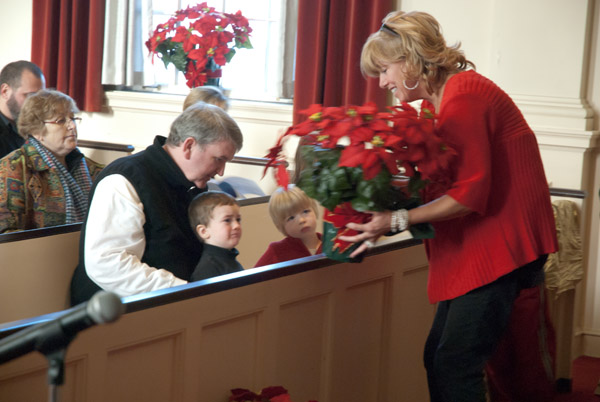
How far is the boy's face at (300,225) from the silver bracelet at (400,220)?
1105mm

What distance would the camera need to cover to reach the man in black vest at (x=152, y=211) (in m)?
2.65

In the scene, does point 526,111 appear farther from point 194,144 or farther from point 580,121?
point 194,144

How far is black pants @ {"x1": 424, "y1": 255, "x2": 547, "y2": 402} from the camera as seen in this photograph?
2289mm

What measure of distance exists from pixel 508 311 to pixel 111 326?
115cm

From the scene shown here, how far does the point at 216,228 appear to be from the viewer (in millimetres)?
2865

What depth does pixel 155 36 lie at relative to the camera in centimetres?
558

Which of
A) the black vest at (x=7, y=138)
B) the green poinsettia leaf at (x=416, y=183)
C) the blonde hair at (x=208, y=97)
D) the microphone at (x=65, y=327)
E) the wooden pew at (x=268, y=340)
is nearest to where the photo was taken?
the microphone at (x=65, y=327)

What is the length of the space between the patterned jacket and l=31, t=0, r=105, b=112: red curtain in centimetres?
256

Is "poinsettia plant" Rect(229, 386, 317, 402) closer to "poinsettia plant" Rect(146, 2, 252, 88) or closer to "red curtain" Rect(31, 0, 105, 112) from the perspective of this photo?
"poinsettia plant" Rect(146, 2, 252, 88)

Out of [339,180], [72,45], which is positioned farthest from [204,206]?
[72,45]

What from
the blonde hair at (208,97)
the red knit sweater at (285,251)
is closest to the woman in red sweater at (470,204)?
the red knit sweater at (285,251)

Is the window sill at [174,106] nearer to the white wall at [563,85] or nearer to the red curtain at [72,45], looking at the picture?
the red curtain at [72,45]

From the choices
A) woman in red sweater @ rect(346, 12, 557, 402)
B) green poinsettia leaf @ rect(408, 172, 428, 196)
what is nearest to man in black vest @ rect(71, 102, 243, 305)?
woman in red sweater @ rect(346, 12, 557, 402)

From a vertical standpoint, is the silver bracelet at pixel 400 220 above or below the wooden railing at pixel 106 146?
above
